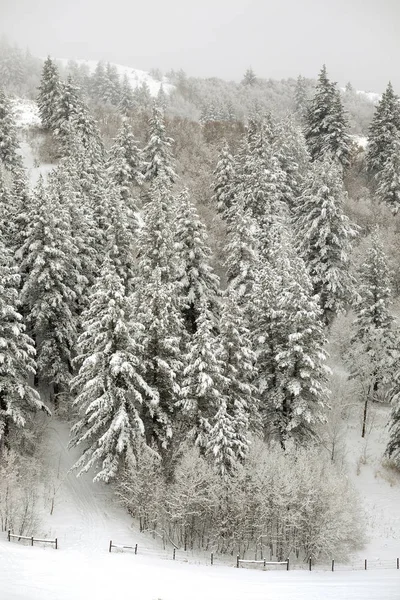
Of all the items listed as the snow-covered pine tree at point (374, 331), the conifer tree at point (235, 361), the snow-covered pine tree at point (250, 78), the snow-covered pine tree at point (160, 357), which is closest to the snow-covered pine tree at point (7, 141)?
the snow-covered pine tree at point (160, 357)

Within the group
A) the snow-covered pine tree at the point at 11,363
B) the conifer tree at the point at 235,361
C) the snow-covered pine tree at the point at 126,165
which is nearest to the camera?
the snow-covered pine tree at the point at 11,363

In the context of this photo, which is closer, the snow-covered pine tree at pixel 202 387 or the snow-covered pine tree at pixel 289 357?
the snow-covered pine tree at pixel 202 387

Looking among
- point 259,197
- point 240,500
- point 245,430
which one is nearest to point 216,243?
point 259,197

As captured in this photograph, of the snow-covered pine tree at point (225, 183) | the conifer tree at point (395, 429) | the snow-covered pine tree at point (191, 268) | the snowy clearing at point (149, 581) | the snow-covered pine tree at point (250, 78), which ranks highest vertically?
the snow-covered pine tree at point (250, 78)

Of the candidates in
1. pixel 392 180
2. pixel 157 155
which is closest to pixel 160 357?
pixel 157 155

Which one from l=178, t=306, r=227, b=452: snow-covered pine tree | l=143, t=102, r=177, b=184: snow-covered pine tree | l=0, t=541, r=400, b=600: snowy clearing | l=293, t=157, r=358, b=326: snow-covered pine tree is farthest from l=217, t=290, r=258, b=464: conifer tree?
l=143, t=102, r=177, b=184: snow-covered pine tree

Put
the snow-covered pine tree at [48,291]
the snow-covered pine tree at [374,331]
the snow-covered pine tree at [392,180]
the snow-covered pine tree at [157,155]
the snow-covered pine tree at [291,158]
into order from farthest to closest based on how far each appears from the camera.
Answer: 1. the snow-covered pine tree at [157,155]
2. the snow-covered pine tree at [392,180]
3. the snow-covered pine tree at [291,158]
4. the snow-covered pine tree at [374,331]
5. the snow-covered pine tree at [48,291]

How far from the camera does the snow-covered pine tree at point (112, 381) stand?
2797 cm

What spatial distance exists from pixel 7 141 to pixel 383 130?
45.8 meters

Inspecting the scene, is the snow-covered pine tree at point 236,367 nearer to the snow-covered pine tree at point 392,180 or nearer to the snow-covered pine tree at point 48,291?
the snow-covered pine tree at point 48,291

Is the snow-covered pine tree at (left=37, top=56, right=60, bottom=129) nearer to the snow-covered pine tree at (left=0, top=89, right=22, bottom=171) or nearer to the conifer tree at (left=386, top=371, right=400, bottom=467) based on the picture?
the snow-covered pine tree at (left=0, top=89, right=22, bottom=171)

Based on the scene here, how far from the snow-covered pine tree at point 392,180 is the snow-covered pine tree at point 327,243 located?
15.3 metres

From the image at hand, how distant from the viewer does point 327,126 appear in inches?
2557

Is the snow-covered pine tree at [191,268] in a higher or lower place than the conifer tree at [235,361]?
higher
